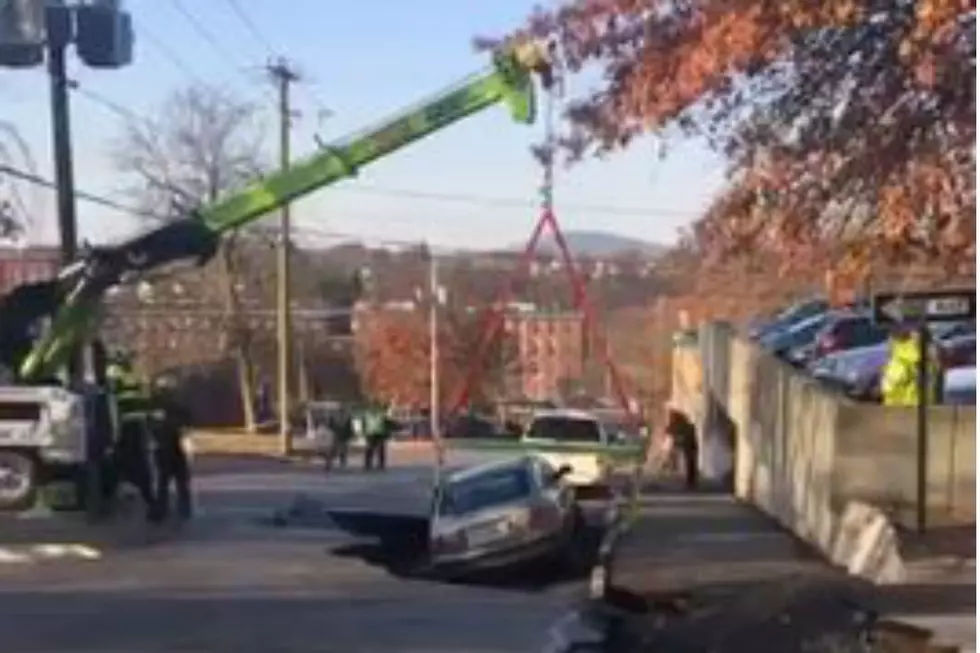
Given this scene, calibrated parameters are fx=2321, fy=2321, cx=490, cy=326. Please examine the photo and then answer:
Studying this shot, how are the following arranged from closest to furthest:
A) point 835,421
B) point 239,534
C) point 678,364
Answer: point 835,421
point 239,534
point 678,364

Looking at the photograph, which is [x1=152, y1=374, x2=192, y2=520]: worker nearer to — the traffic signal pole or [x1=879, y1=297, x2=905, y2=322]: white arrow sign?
the traffic signal pole

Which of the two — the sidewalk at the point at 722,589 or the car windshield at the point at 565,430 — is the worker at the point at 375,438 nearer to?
the car windshield at the point at 565,430

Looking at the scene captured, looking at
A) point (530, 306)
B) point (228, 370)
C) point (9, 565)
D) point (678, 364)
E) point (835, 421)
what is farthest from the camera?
point (228, 370)

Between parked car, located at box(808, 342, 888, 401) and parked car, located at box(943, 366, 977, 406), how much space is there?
1463 millimetres

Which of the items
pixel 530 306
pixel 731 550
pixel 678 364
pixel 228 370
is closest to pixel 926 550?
pixel 731 550

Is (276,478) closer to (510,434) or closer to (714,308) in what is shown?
(510,434)

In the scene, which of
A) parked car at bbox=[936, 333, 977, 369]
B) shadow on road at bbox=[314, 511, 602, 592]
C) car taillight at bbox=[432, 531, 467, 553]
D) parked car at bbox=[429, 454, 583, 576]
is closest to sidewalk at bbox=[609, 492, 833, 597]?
shadow on road at bbox=[314, 511, 602, 592]

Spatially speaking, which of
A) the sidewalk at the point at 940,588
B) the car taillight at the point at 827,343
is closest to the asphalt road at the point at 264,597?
the sidewalk at the point at 940,588

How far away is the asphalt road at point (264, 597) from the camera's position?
17.1 meters

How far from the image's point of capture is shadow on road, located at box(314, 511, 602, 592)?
86.2 ft

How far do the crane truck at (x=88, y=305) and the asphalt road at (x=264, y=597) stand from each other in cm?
143

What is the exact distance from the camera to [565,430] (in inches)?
1661

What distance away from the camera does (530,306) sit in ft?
149

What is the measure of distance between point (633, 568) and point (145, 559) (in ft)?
17.6
